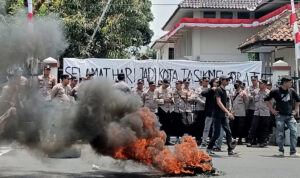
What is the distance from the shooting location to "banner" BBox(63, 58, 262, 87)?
50.3ft

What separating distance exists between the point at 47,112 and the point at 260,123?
24.2ft

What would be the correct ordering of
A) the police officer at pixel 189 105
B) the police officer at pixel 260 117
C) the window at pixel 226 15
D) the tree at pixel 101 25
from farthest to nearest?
the window at pixel 226 15 → the tree at pixel 101 25 → the police officer at pixel 189 105 → the police officer at pixel 260 117

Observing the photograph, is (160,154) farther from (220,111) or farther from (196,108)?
(196,108)

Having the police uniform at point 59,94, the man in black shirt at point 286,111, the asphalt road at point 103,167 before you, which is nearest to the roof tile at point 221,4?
the man in black shirt at point 286,111

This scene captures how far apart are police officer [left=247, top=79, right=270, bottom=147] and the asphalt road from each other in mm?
3027

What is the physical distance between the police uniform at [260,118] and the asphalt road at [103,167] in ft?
9.95

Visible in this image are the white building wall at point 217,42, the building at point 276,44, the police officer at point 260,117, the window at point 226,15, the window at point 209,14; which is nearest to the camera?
the police officer at point 260,117

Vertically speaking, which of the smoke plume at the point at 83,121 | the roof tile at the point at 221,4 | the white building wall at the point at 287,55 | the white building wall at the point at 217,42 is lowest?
the smoke plume at the point at 83,121

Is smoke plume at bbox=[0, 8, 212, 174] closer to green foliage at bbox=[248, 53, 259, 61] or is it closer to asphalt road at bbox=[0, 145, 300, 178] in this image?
asphalt road at bbox=[0, 145, 300, 178]

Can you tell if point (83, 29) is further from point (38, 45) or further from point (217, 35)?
point (38, 45)

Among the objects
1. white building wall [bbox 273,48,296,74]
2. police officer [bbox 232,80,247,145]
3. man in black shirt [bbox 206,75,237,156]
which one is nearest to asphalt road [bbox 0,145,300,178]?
man in black shirt [bbox 206,75,237,156]

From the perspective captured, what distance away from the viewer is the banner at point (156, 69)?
50.3 ft

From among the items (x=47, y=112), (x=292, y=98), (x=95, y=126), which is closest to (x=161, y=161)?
(x=95, y=126)

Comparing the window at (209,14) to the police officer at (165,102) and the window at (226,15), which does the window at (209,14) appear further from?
the police officer at (165,102)
